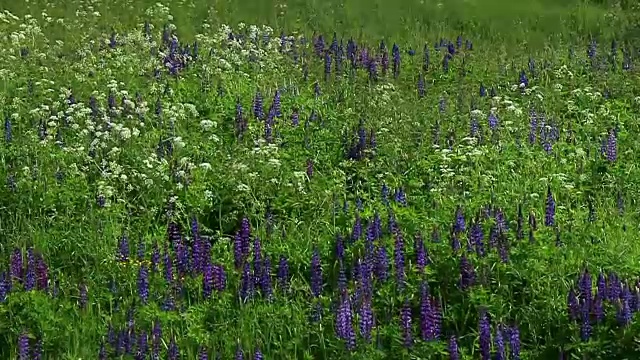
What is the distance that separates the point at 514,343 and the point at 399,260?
0.74m

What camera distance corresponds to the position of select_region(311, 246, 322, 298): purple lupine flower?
4.19m

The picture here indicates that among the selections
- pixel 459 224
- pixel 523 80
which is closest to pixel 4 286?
pixel 459 224

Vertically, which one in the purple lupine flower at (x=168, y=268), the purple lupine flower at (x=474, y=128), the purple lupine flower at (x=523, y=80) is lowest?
the purple lupine flower at (x=168, y=268)

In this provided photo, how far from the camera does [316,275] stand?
13.9 ft

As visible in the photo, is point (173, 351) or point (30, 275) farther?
point (30, 275)

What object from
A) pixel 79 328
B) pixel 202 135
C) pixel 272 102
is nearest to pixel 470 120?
pixel 272 102

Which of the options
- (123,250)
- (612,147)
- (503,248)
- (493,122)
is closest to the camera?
(503,248)

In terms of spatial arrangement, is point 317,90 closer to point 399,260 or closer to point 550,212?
point 550,212

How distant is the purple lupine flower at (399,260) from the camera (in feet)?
13.6

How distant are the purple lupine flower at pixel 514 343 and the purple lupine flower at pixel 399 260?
62 cm

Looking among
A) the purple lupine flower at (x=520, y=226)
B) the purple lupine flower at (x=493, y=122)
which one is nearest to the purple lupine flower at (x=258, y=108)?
the purple lupine flower at (x=493, y=122)

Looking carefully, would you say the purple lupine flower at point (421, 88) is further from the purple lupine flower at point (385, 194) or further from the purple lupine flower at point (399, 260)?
the purple lupine flower at point (399, 260)

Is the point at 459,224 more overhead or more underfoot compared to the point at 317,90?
more underfoot

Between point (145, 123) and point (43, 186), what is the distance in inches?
42.8
